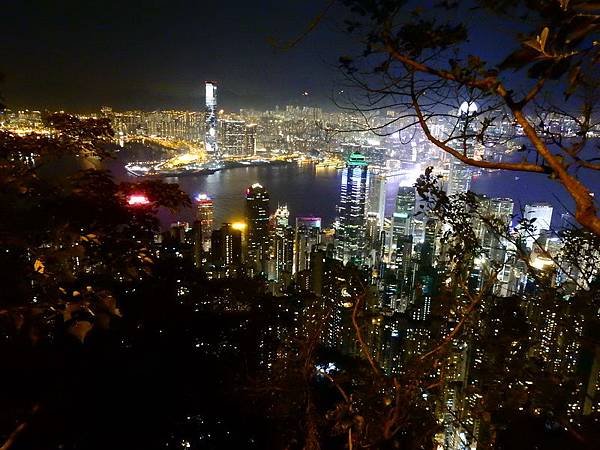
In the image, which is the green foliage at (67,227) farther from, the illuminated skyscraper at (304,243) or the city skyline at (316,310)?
the illuminated skyscraper at (304,243)

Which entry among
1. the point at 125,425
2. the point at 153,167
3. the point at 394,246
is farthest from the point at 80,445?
the point at 153,167

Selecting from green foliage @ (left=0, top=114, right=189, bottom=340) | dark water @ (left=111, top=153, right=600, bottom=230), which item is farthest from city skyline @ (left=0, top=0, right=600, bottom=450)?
dark water @ (left=111, top=153, right=600, bottom=230)

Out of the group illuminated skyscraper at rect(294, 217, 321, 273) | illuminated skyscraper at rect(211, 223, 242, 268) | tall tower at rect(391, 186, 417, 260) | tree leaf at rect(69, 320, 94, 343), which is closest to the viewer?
tree leaf at rect(69, 320, 94, 343)

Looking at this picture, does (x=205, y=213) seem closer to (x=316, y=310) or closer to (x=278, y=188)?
(x=278, y=188)

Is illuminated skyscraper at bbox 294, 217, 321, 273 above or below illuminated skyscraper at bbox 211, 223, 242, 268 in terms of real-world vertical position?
below

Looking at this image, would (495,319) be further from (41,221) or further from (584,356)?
(41,221)

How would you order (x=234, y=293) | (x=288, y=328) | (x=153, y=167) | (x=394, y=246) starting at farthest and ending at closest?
(x=153, y=167) → (x=394, y=246) → (x=234, y=293) → (x=288, y=328)

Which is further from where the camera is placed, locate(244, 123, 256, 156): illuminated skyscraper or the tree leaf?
locate(244, 123, 256, 156): illuminated skyscraper

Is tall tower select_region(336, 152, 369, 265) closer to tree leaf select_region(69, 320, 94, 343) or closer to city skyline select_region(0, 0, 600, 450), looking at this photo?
city skyline select_region(0, 0, 600, 450)
